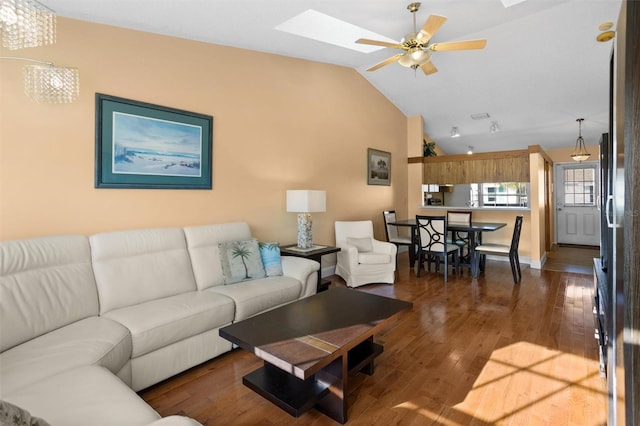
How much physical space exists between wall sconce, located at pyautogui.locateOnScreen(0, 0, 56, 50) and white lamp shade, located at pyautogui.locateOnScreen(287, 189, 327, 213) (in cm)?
252

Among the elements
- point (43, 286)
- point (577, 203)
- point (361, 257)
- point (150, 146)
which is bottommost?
point (361, 257)

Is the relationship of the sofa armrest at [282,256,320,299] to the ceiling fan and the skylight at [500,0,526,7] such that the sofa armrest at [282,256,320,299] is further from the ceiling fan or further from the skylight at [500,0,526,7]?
the skylight at [500,0,526,7]

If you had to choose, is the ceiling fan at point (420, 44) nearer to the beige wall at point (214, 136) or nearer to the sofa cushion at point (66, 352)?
the beige wall at point (214, 136)

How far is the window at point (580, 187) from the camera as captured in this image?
7234 mm

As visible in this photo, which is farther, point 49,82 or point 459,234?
point 459,234

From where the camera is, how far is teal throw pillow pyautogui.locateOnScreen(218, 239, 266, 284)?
9.47ft

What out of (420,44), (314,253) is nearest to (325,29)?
(420,44)

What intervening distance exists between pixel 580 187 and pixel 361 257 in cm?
634

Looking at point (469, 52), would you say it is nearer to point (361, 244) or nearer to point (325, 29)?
point (325, 29)

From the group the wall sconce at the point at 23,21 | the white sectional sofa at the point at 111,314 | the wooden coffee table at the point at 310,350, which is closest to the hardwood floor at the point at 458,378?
the wooden coffee table at the point at 310,350

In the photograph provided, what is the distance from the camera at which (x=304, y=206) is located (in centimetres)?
371

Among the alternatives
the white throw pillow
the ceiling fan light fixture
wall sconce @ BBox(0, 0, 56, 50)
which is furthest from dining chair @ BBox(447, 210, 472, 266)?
wall sconce @ BBox(0, 0, 56, 50)

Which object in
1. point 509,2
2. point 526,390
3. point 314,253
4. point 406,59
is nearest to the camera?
point 526,390

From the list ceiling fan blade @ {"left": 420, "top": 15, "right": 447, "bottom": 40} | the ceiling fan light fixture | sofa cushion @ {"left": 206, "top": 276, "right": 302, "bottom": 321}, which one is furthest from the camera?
the ceiling fan light fixture
